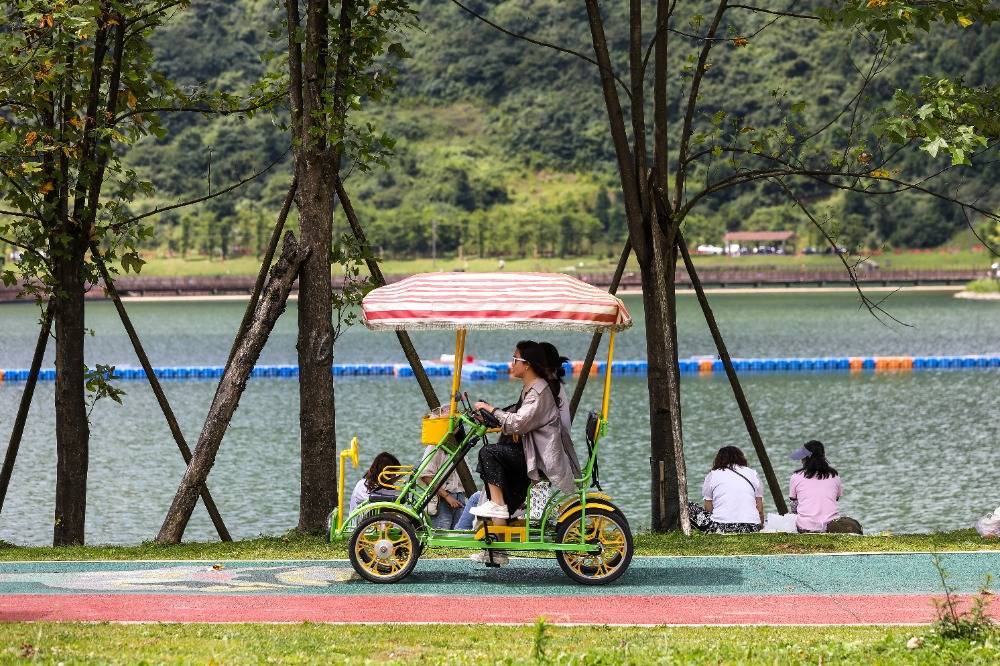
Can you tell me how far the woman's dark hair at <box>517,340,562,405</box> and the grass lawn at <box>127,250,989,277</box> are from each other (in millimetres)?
152880

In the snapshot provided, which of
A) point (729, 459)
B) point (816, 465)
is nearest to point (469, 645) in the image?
point (729, 459)

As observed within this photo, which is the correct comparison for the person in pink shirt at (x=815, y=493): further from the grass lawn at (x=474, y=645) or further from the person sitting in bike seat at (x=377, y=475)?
the grass lawn at (x=474, y=645)

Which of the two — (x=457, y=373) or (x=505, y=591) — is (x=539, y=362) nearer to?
(x=457, y=373)

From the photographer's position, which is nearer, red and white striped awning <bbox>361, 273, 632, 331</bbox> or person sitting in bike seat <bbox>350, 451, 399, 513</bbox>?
red and white striped awning <bbox>361, 273, 632, 331</bbox>

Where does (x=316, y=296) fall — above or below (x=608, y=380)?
above

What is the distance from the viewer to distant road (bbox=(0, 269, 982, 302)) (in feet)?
→ 512

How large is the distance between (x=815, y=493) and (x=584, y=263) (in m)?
164

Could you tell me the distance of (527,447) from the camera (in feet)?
35.8

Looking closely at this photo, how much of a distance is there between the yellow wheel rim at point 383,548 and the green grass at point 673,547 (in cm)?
131

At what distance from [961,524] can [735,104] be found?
575 ft

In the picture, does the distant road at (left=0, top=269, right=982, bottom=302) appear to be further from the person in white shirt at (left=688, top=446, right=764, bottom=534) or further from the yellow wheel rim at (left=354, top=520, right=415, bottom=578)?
the yellow wheel rim at (left=354, top=520, right=415, bottom=578)

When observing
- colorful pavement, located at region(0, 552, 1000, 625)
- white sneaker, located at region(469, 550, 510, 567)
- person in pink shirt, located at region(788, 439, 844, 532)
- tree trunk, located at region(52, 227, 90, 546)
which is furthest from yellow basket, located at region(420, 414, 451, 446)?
tree trunk, located at region(52, 227, 90, 546)

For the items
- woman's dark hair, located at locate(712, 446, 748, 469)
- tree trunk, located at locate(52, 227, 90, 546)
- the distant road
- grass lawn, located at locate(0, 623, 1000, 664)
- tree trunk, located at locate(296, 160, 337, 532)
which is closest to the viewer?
grass lawn, located at locate(0, 623, 1000, 664)

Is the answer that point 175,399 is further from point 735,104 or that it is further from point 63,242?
point 735,104
